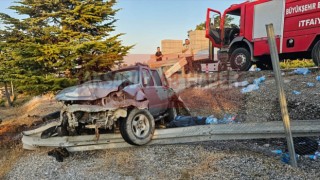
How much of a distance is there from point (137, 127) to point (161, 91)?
5.99 ft

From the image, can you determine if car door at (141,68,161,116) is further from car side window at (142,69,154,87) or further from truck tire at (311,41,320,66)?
truck tire at (311,41,320,66)

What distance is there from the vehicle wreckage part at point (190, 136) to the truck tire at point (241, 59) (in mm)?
6411

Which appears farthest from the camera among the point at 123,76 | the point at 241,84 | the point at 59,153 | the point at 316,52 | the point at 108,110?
the point at 241,84

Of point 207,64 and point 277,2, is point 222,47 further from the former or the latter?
point 277,2

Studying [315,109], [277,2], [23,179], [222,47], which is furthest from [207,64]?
[23,179]

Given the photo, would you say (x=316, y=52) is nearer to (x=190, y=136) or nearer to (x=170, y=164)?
(x=190, y=136)

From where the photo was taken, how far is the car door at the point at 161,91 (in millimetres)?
7365

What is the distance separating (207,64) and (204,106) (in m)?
4.63

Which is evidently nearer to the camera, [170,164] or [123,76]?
[170,164]

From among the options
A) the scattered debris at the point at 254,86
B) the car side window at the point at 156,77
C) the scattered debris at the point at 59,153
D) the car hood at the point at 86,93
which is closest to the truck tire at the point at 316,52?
the scattered debris at the point at 254,86

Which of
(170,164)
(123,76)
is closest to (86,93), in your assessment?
(123,76)

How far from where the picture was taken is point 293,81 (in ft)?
30.5

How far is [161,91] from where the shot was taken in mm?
7484

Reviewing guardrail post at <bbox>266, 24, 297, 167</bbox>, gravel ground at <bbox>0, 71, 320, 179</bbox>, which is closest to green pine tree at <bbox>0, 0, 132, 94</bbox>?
gravel ground at <bbox>0, 71, 320, 179</bbox>
